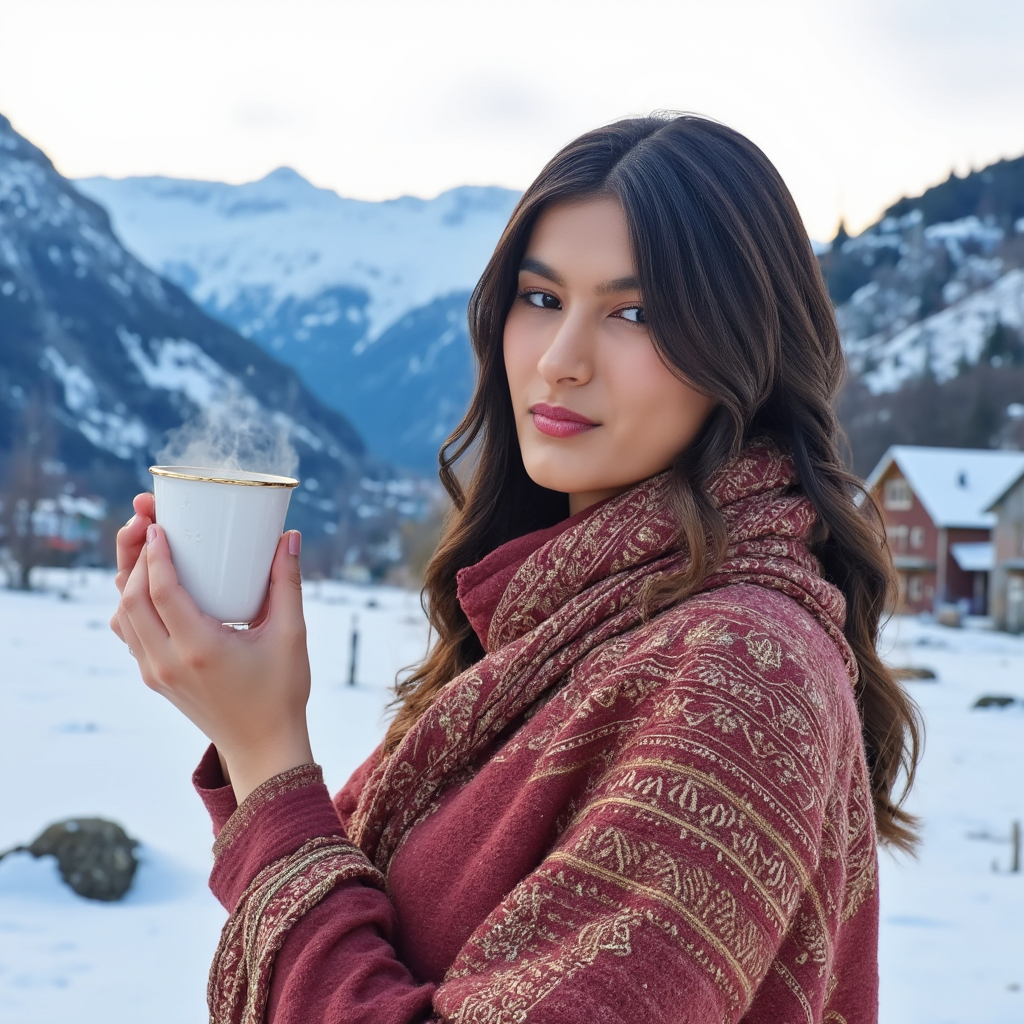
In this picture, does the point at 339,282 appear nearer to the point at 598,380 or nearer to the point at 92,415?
the point at 92,415

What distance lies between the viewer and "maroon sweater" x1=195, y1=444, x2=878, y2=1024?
1.01 metres

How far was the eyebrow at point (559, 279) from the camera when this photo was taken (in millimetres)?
1396

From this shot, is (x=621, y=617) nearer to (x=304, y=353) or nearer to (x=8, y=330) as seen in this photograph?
(x=8, y=330)

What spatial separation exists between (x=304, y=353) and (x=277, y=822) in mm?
144985

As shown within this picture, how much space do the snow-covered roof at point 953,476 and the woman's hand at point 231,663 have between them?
35.2 meters

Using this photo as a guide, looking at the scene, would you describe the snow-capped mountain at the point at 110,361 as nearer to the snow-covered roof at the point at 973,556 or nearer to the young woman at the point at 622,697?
the snow-covered roof at the point at 973,556

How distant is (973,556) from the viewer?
33844 millimetres

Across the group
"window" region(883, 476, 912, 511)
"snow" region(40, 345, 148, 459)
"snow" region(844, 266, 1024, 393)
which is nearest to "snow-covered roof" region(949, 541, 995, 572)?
"window" region(883, 476, 912, 511)

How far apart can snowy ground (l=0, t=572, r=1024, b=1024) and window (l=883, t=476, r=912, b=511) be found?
21.9 meters

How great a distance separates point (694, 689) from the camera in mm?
1090

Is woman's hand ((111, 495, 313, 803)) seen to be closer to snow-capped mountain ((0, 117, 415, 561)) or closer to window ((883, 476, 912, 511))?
window ((883, 476, 912, 511))

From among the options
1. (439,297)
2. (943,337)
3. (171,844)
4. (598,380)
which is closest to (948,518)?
(171,844)

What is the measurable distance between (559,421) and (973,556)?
35389 mm

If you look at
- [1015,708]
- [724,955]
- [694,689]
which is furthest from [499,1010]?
[1015,708]
